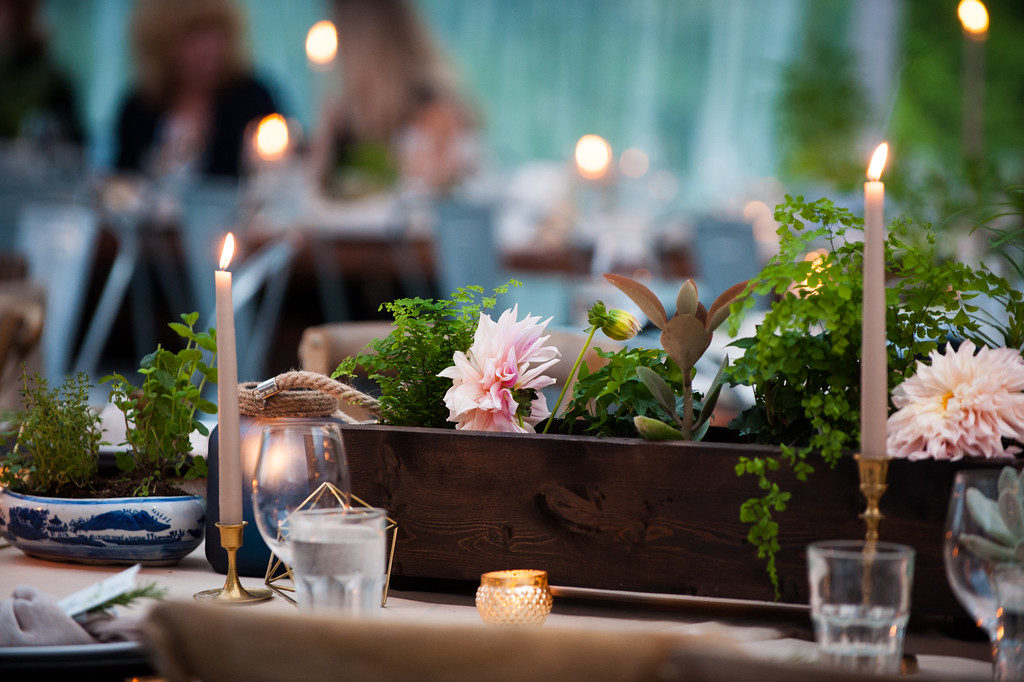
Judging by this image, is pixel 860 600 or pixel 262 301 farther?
pixel 262 301

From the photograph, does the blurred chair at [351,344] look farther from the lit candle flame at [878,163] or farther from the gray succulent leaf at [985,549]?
the gray succulent leaf at [985,549]

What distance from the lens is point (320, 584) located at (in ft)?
2.04

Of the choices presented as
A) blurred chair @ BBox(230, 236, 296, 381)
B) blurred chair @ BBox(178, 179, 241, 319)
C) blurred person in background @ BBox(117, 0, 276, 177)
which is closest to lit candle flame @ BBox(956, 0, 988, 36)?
blurred chair @ BBox(230, 236, 296, 381)

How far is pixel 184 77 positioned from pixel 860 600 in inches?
299

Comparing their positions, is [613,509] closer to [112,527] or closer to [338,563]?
[338,563]

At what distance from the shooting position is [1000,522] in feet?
1.92

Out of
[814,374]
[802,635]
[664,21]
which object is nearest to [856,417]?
[814,374]

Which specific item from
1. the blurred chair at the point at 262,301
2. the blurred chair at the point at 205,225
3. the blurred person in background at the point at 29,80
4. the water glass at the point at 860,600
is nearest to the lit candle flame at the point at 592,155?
the blurred chair at the point at 262,301

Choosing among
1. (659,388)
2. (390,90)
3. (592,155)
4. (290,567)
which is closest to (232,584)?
(290,567)

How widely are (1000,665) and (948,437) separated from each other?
0.51 feet

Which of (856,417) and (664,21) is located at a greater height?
(664,21)

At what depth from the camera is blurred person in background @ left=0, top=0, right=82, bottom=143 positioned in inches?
284

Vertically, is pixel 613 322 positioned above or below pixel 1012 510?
above

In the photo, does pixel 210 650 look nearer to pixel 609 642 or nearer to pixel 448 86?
pixel 609 642
